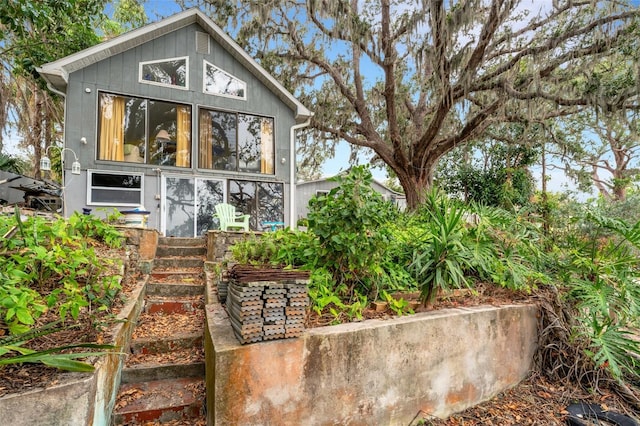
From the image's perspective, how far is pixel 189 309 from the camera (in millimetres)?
3762

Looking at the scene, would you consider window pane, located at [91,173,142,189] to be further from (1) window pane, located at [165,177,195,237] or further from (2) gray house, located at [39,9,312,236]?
(1) window pane, located at [165,177,195,237]

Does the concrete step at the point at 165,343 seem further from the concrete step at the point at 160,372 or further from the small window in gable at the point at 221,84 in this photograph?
the small window in gable at the point at 221,84

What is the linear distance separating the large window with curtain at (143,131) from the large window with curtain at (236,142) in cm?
43

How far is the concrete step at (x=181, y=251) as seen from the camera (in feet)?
17.9

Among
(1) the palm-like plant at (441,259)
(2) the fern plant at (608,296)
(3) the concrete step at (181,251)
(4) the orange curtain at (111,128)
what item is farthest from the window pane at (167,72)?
(2) the fern plant at (608,296)

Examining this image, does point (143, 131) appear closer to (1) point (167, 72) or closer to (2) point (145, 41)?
(1) point (167, 72)

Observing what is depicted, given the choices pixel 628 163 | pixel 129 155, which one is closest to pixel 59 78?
pixel 129 155

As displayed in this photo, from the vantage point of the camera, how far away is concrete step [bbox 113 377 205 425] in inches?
86.5

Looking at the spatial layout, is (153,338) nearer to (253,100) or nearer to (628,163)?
(253,100)

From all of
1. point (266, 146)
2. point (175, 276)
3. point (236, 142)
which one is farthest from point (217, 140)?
point (175, 276)

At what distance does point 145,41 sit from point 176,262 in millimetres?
6190

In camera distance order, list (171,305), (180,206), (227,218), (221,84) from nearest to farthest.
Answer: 1. (171,305)
2. (227,218)
3. (180,206)
4. (221,84)

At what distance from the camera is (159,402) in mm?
2322

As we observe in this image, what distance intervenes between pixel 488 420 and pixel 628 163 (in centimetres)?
2299
